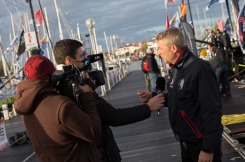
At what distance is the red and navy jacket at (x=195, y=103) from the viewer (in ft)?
10.3

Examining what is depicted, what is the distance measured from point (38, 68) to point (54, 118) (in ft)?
1.27

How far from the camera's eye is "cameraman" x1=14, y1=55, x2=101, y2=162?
8.63 feet

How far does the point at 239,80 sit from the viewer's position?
16828mm

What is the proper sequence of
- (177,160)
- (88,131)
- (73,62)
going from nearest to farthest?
(88,131)
(73,62)
(177,160)

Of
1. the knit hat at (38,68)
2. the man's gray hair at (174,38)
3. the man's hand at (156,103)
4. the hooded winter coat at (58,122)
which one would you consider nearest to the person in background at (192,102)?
the man's gray hair at (174,38)

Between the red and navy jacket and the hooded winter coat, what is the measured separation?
87 centimetres

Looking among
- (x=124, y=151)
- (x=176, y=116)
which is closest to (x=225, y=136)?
(x=124, y=151)

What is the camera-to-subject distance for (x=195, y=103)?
3.29 metres

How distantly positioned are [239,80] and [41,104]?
1512 centimetres

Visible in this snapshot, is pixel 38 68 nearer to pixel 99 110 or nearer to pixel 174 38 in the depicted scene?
pixel 99 110

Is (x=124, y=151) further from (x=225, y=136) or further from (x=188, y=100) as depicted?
(x=188, y=100)

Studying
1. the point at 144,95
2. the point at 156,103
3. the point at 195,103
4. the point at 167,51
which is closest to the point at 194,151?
the point at 195,103

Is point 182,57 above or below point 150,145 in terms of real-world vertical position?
above

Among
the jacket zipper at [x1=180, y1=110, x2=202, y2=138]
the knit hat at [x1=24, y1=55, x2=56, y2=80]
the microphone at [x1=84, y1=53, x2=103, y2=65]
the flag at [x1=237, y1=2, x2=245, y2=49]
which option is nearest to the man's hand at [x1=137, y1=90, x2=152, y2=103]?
the jacket zipper at [x1=180, y1=110, x2=202, y2=138]
